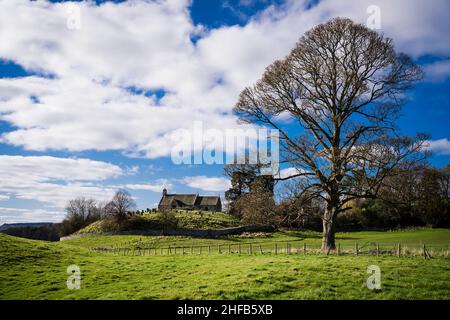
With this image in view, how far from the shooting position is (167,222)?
68938 mm

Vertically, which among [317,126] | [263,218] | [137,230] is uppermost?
[317,126]

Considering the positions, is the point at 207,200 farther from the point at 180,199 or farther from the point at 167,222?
the point at 167,222

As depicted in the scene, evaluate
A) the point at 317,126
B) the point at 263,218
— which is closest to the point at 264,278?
the point at 263,218

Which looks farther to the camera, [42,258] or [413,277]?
[42,258]

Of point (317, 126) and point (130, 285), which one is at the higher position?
point (317, 126)

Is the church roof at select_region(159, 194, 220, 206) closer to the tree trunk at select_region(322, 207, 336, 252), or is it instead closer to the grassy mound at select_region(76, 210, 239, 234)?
the grassy mound at select_region(76, 210, 239, 234)

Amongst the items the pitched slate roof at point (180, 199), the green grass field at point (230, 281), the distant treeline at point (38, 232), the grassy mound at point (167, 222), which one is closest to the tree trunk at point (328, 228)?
the green grass field at point (230, 281)
